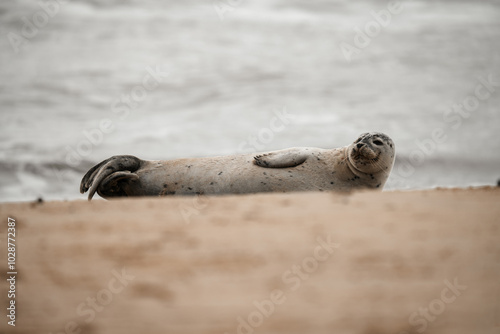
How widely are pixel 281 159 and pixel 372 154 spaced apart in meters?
0.67

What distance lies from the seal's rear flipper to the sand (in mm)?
1169

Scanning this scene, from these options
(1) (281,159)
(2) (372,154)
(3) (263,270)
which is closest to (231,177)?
(1) (281,159)

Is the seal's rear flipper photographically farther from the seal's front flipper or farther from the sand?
the sand

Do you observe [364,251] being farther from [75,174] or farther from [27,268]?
[75,174]

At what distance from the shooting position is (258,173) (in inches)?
168

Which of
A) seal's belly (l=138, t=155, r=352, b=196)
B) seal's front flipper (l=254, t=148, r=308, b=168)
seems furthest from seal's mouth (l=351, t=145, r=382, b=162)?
seal's front flipper (l=254, t=148, r=308, b=168)

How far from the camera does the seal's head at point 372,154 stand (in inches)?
167

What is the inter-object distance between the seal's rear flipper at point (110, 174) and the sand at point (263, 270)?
117cm

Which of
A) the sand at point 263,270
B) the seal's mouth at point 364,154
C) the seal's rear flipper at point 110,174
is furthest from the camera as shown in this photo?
the seal's rear flipper at point 110,174

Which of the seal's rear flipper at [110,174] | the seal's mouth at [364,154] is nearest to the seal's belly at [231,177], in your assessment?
the seal's rear flipper at [110,174]

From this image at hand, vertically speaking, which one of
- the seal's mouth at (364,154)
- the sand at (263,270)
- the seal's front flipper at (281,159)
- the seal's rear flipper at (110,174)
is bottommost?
the seal's rear flipper at (110,174)

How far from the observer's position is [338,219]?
2.76 meters

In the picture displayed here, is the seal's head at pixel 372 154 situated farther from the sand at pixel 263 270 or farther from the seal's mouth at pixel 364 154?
the sand at pixel 263 270

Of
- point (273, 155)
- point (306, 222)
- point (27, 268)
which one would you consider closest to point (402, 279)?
point (306, 222)
